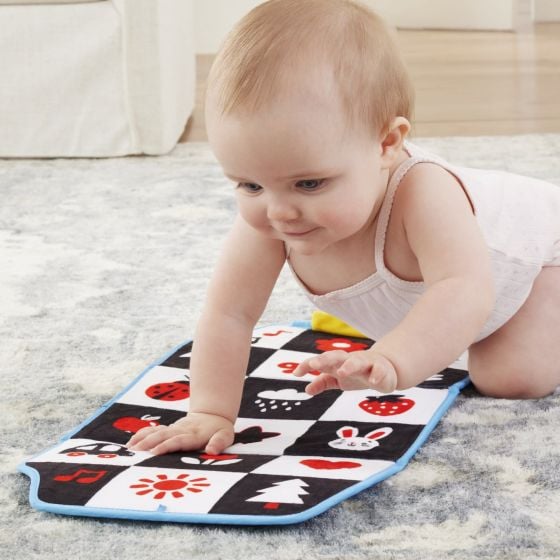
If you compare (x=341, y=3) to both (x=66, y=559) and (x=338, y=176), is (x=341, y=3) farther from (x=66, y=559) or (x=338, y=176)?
(x=66, y=559)

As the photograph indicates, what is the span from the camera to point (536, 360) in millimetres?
964

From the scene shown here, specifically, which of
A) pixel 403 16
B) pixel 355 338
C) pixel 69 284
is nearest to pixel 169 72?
pixel 69 284

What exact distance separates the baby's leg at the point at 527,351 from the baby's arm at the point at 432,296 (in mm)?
Answer: 132

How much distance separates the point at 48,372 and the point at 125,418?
0.15 meters

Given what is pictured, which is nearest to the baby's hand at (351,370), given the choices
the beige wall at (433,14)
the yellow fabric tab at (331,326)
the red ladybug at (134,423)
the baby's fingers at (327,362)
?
the baby's fingers at (327,362)

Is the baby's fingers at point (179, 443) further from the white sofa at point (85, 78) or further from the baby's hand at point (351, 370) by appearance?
the white sofa at point (85, 78)

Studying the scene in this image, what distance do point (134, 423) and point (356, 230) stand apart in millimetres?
270

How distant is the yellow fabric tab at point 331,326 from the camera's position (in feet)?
3.75

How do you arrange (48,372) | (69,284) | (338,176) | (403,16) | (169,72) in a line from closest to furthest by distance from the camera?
(338,176) < (48,372) < (69,284) < (169,72) < (403,16)

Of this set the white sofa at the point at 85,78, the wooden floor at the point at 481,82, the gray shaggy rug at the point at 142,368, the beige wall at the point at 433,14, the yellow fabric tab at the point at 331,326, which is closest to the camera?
the gray shaggy rug at the point at 142,368

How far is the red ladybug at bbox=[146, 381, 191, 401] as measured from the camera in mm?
979

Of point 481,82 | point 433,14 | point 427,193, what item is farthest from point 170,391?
point 433,14

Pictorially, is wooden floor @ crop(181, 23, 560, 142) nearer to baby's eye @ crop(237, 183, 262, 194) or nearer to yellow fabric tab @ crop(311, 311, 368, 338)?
yellow fabric tab @ crop(311, 311, 368, 338)

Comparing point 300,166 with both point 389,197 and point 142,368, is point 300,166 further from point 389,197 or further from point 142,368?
point 142,368
